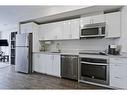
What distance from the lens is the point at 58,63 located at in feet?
14.1

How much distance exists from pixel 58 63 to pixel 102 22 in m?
2.00

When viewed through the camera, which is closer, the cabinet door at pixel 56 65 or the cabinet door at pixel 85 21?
the cabinet door at pixel 85 21

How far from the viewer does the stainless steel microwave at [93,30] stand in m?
3.58

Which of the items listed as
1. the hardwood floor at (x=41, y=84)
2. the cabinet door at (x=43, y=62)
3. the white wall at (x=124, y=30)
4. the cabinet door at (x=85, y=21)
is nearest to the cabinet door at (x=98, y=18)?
the cabinet door at (x=85, y=21)

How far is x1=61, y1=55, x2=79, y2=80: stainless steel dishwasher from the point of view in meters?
3.86

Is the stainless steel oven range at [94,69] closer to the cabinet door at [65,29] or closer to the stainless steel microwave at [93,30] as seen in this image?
the stainless steel microwave at [93,30]

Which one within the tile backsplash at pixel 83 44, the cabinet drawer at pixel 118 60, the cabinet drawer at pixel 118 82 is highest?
the tile backsplash at pixel 83 44

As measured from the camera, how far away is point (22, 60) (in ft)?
16.6

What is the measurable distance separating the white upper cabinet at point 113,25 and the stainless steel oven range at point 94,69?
75 centimetres

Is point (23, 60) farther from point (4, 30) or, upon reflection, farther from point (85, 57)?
point (4, 30)

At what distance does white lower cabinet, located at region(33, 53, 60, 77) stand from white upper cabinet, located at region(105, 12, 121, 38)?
188 cm

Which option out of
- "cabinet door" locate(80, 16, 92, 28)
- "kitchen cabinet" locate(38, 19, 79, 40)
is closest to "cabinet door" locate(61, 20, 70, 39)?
"kitchen cabinet" locate(38, 19, 79, 40)
